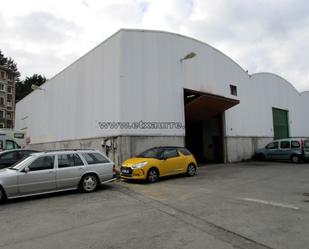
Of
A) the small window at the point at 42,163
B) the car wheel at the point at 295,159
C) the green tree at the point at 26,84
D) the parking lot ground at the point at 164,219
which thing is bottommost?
the parking lot ground at the point at 164,219

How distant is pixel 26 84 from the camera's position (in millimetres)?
66875

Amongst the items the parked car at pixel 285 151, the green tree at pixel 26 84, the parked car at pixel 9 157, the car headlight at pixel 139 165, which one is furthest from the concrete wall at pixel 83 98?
the green tree at pixel 26 84

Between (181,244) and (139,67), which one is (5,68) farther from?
(181,244)

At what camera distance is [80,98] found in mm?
19594

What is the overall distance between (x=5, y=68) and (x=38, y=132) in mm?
48410

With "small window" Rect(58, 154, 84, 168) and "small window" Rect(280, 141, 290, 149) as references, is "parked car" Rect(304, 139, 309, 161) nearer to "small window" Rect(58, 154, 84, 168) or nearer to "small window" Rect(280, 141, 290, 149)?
"small window" Rect(280, 141, 290, 149)

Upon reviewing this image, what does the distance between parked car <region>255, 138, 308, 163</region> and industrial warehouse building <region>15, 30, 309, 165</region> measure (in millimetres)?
1450

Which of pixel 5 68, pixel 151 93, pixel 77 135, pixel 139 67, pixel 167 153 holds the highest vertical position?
pixel 5 68

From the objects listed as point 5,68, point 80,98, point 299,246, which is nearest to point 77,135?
point 80,98

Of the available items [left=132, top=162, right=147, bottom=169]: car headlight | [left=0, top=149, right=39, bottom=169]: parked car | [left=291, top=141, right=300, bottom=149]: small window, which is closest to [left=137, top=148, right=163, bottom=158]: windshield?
[left=132, top=162, right=147, bottom=169]: car headlight

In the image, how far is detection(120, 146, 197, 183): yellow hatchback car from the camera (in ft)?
36.8

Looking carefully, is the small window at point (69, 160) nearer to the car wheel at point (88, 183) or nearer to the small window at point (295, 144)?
the car wheel at point (88, 183)

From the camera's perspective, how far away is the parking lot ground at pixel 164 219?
468cm

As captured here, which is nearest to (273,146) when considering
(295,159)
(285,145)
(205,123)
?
(285,145)
